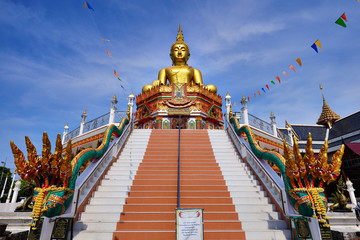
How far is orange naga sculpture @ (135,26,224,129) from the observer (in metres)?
17.8

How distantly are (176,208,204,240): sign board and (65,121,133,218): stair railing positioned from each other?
266cm

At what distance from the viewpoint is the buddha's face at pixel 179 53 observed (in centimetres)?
2227

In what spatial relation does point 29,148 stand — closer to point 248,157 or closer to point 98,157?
point 98,157

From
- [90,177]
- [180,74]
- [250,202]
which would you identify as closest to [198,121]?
[180,74]

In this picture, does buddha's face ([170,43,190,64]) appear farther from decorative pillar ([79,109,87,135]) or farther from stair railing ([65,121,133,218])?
stair railing ([65,121,133,218])

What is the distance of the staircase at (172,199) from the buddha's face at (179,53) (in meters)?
15.1

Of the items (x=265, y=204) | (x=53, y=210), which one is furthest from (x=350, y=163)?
(x=53, y=210)

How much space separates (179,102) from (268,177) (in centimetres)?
1283

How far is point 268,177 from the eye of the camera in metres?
6.13

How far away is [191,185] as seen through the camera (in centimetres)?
634

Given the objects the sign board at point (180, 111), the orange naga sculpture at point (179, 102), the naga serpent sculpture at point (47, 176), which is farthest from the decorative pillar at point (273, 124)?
the naga serpent sculpture at point (47, 176)

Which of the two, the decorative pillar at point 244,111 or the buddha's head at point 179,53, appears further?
the buddha's head at point 179,53

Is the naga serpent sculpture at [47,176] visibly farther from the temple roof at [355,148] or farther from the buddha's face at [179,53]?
the temple roof at [355,148]

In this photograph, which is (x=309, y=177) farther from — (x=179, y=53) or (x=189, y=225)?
(x=179, y=53)
